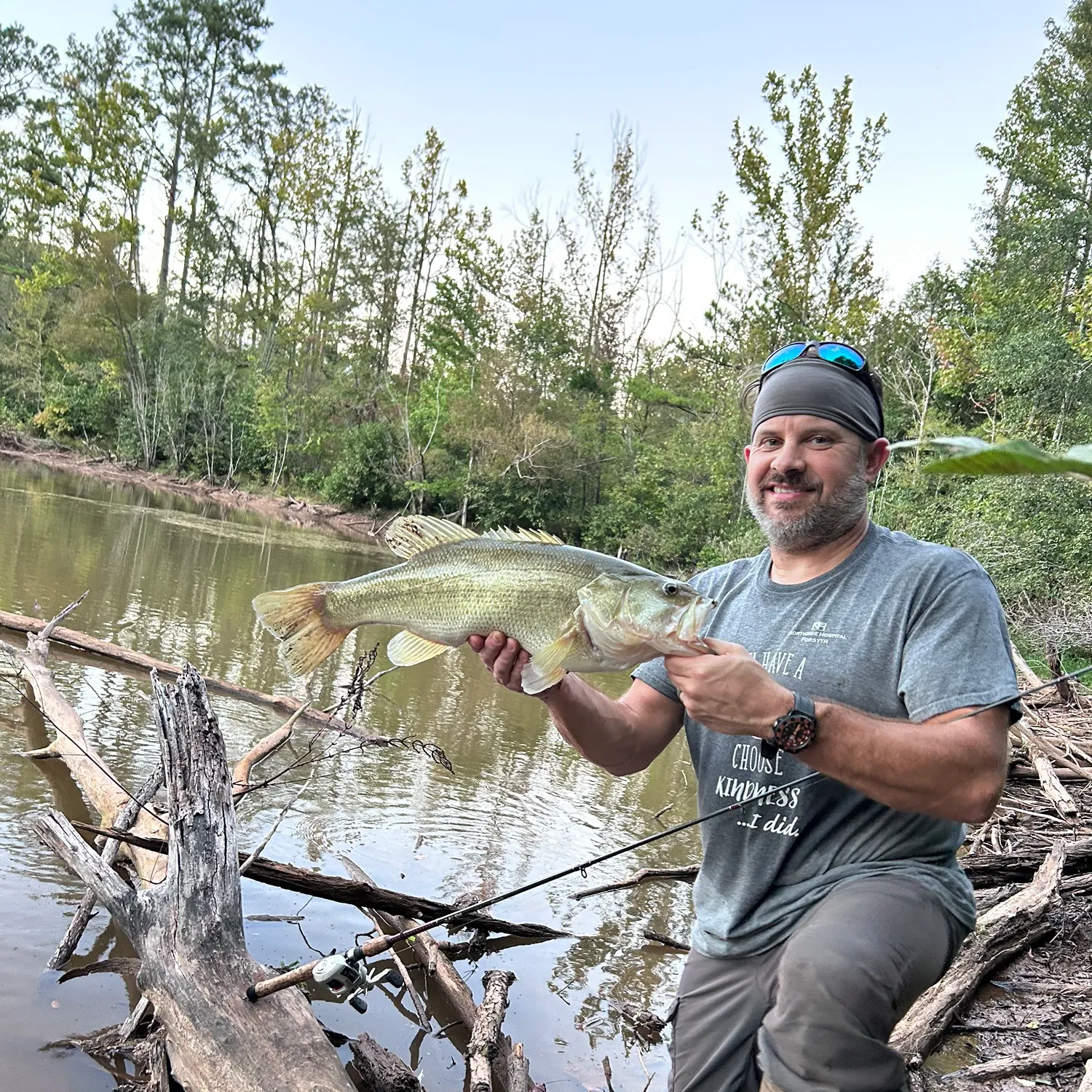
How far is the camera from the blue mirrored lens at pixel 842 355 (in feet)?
8.95

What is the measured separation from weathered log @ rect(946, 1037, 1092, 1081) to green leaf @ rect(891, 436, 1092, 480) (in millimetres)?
3165

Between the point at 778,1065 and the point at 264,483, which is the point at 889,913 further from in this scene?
the point at 264,483

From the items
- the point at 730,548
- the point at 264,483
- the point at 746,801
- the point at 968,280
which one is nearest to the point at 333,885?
the point at 746,801

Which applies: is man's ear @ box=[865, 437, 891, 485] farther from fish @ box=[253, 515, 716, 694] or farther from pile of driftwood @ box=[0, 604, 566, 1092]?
pile of driftwood @ box=[0, 604, 566, 1092]

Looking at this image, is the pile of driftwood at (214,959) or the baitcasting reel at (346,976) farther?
the pile of driftwood at (214,959)

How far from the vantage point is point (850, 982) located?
201 centimetres

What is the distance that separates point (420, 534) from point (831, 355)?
144 cm

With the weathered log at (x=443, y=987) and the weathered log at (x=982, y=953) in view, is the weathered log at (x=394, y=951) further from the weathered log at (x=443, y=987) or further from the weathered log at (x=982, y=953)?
the weathered log at (x=982, y=953)

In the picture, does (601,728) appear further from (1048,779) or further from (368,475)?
(368,475)

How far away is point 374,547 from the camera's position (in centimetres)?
2505

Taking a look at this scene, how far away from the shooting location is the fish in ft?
7.76

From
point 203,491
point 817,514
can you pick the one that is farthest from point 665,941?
point 203,491

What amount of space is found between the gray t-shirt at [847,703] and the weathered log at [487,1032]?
838 millimetres

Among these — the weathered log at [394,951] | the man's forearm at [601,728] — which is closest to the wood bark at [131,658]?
the weathered log at [394,951]
